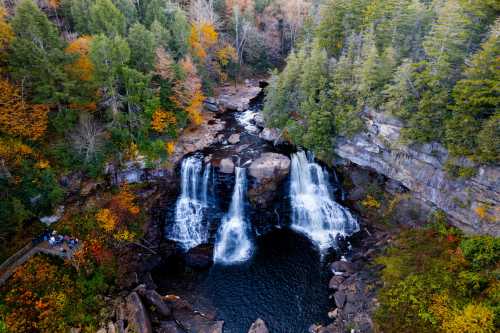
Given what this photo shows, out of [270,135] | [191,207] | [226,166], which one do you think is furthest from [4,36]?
[270,135]

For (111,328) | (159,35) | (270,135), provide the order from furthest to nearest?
1. (270,135)
2. (159,35)
3. (111,328)

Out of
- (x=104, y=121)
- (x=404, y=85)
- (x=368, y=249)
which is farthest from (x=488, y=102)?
(x=104, y=121)

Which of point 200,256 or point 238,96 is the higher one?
point 238,96

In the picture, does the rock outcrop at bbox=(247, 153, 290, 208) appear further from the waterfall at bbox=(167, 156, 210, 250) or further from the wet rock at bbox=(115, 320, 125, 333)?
the wet rock at bbox=(115, 320, 125, 333)

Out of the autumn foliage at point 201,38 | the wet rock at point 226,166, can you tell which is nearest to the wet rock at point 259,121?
the wet rock at point 226,166

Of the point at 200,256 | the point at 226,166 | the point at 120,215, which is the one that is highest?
the point at 226,166

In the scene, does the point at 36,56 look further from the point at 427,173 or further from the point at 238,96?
the point at 427,173
